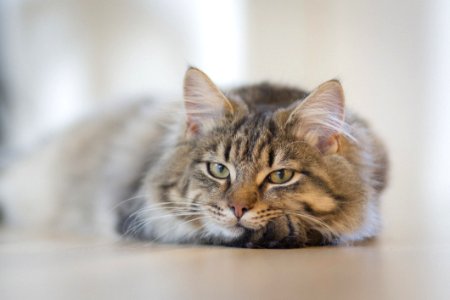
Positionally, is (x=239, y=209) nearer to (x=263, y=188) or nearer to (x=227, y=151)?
(x=263, y=188)

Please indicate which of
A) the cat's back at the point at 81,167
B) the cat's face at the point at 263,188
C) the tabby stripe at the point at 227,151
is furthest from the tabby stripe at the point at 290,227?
the cat's back at the point at 81,167

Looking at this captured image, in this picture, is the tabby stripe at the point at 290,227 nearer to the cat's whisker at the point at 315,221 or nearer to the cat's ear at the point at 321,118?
the cat's whisker at the point at 315,221

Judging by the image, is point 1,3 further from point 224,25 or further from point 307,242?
point 307,242

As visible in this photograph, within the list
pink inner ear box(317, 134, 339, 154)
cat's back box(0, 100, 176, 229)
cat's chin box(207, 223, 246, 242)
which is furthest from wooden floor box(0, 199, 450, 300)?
cat's back box(0, 100, 176, 229)

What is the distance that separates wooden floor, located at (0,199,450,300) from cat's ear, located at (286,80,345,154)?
29cm

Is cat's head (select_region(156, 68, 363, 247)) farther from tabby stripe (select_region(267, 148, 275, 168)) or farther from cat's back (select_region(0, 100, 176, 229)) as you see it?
cat's back (select_region(0, 100, 176, 229))

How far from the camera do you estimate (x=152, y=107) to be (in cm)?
236

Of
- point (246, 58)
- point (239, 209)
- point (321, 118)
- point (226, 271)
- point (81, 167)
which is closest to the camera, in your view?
point (226, 271)

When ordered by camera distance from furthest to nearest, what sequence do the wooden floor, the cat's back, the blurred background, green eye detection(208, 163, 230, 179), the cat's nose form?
1. the blurred background
2. the cat's back
3. green eye detection(208, 163, 230, 179)
4. the cat's nose
5. the wooden floor

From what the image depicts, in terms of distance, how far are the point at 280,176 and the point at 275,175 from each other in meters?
0.01

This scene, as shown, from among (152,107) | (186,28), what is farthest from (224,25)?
(152,107)

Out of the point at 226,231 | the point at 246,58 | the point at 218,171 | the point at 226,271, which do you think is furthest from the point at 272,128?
the point at 246,58

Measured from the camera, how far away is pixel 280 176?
4.73ft

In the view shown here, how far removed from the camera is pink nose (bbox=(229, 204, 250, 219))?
138 centimetres
